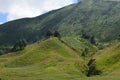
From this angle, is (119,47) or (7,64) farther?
(7,64)

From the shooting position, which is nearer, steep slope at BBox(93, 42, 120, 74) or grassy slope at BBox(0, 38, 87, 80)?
steep slope at BBox(93, 42, 120, 74)

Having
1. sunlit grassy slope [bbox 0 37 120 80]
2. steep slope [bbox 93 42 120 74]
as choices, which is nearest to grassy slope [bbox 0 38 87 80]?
sunlit grassy slope [bbox 0 37 120 80]

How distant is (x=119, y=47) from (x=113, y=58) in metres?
12.9

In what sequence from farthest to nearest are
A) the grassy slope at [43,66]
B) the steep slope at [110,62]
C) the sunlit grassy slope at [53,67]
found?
the grassy slope at [43,66] → the steep slope at [110,62] → the sunlit grassy slope at [53,67]

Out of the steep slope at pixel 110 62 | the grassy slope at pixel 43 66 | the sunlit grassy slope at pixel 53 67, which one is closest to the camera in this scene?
the sunlit grassy slope at pixel 53 67

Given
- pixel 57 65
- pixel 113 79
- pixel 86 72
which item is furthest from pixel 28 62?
pixel 113 79

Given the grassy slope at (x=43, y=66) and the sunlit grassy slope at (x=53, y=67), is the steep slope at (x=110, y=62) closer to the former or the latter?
the sunlit grassy slope at (x=53, y=67)

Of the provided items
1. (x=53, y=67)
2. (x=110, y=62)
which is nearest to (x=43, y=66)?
(x=53, y=67)

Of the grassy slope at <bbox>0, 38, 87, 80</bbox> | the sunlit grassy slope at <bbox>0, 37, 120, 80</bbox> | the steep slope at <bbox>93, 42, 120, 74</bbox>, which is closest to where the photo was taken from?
the sunlit grassy slope at <bbox>0, 37, 120, 80</bbox>

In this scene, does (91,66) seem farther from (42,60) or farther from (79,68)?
(42,60)

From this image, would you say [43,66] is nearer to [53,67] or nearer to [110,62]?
[53,67]

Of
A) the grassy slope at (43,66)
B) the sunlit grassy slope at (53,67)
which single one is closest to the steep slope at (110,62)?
the sunlit grassy slope at (53,67)

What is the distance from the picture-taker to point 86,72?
518ft

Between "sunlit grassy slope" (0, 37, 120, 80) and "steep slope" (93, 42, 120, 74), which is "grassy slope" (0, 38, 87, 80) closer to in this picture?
"sunlit grassy slope" (0, 37, 120, 80)
